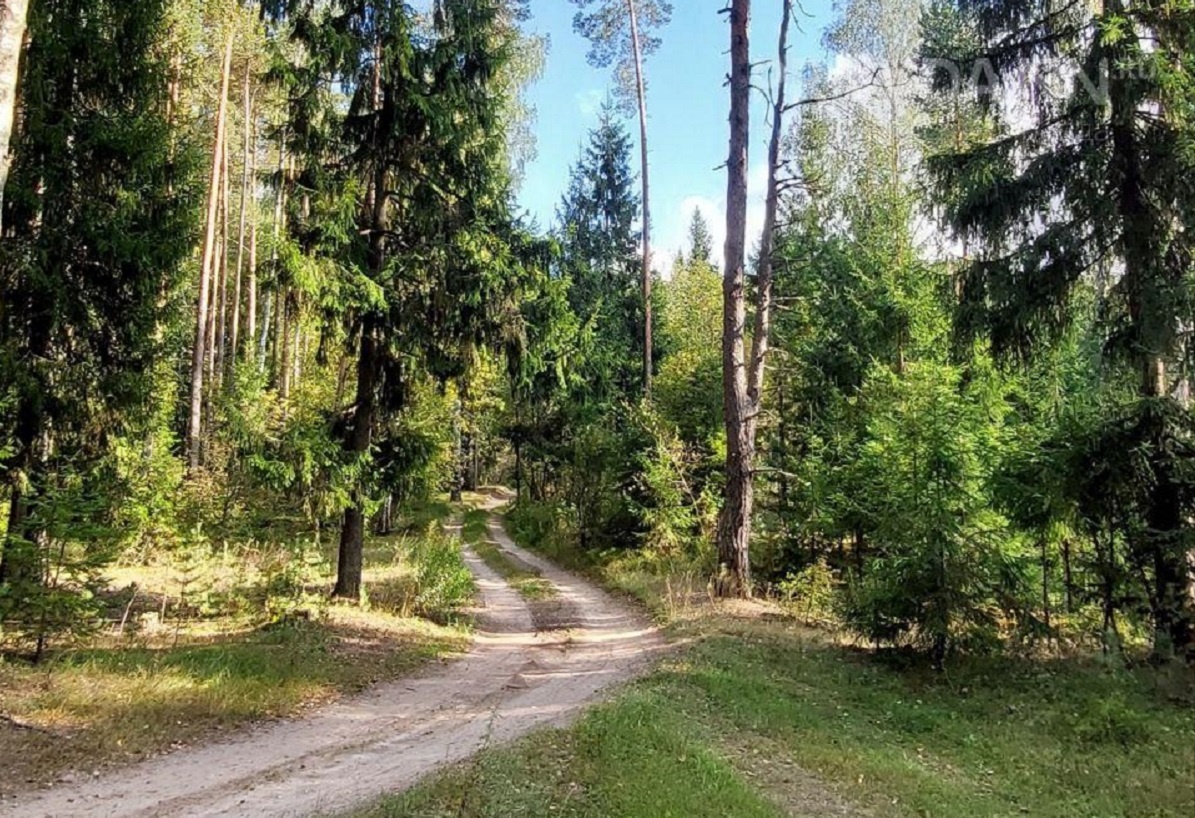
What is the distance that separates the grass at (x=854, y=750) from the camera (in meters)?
5.09

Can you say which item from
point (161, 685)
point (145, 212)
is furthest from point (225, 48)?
point (161, 685)

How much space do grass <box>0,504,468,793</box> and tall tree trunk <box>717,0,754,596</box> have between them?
4.99 m

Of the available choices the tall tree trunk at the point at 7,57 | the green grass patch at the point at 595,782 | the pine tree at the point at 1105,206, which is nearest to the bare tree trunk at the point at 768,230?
the pine tree at the point at 1105,206

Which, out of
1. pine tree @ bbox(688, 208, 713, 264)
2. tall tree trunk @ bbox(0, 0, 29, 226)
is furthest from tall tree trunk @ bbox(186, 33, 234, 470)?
pine tree @ bbox(688, 208, 713, 264)

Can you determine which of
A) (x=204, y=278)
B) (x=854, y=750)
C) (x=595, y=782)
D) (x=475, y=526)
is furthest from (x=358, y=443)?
(x=475, y=526)

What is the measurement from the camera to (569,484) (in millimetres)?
25141

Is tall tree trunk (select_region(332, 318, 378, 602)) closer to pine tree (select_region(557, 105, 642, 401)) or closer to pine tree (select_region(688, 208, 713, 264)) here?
pine tree (select_region(557, 105, 642, 401))

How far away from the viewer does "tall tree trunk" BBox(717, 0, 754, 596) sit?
42.5ft

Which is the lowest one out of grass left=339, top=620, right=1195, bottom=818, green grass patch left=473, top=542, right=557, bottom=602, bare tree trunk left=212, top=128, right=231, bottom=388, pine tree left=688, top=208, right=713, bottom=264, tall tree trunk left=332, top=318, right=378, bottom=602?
green grass patch left=473, top=542, right=557, bottom=602

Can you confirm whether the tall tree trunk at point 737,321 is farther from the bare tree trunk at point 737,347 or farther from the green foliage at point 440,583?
the green foliage at point 440,583

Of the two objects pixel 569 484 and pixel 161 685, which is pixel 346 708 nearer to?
pixel 161 685

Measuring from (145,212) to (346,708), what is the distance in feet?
21.7

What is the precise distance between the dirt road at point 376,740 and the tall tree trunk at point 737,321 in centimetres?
219

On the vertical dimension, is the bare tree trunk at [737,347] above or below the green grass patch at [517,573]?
above
